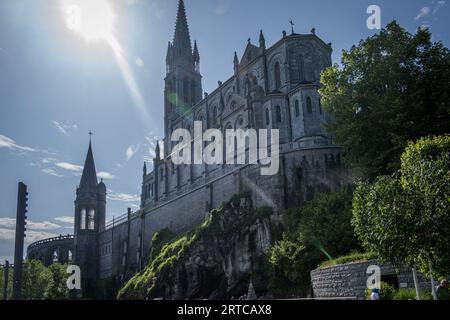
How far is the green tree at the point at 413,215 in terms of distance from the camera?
15039 millimetres

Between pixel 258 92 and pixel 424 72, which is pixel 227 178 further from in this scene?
pixel 424 72

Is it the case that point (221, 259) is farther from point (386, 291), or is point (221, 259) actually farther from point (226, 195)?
point (386, 291)

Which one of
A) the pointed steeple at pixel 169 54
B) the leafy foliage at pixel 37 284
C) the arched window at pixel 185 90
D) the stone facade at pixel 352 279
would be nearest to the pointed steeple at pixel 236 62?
the arched window at pixel 185 90

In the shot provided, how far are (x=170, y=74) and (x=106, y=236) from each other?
31.2 m

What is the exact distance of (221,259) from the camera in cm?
3631

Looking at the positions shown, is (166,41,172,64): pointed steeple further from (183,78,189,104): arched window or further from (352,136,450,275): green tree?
(352,136,450,275): green tree

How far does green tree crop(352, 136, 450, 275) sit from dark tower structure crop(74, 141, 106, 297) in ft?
179

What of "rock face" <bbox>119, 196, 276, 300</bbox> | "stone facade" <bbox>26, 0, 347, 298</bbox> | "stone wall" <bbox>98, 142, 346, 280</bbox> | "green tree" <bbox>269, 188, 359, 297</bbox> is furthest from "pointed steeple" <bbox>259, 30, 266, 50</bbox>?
"green tree" <bbox>269, 188, 359, 297</bbox>

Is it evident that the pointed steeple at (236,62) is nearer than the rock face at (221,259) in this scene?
No

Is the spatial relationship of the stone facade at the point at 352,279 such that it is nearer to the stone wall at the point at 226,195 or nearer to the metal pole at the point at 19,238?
the stone wall at the point at 226,195

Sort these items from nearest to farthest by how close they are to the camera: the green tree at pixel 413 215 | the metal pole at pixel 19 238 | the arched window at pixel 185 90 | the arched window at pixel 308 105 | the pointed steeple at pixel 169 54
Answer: the green tree at pixel 413 215, the metal pole at pixel 19 238, the arched window at pixel 308 105, the arched window at pixel 185 90, the pointed steeple at pixel 169 54

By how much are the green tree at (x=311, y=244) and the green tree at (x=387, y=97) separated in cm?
294
